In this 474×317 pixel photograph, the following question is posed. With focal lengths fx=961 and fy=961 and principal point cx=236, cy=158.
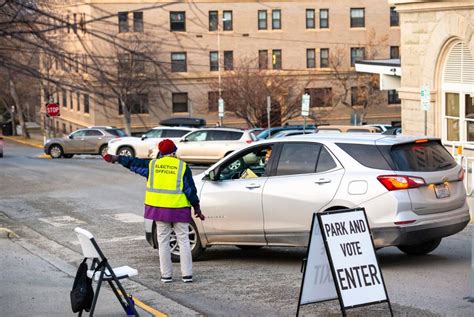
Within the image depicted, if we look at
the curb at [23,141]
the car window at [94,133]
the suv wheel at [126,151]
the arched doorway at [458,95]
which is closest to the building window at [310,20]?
the curb at [23,141]

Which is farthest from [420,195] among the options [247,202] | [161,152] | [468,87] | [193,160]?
[193,160]

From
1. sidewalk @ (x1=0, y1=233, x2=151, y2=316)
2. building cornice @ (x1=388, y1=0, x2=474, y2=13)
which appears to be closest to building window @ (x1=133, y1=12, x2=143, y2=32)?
sidewalk @ (x1=0, y1=233, x2=151, y2=316)

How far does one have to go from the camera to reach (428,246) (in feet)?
42.9

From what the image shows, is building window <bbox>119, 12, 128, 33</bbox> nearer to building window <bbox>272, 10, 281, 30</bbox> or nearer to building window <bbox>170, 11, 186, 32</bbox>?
building window <bbox>170, 11, 186, 32</bbox>

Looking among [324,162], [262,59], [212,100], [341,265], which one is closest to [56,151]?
[212,100]

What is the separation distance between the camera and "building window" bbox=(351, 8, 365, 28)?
65.3 metres

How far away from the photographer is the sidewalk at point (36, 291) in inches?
405

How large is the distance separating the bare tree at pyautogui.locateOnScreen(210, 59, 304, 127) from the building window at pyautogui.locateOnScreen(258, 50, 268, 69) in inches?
15.7

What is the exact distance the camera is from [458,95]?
29.0 meters

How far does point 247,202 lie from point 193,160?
24.5 meters

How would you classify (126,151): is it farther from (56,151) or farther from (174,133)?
(56,151)

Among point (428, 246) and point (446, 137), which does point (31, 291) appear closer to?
point (428, 246)

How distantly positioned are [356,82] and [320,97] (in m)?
3.38

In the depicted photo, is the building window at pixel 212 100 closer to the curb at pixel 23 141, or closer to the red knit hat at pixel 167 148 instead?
the curb at pixel 23 141
